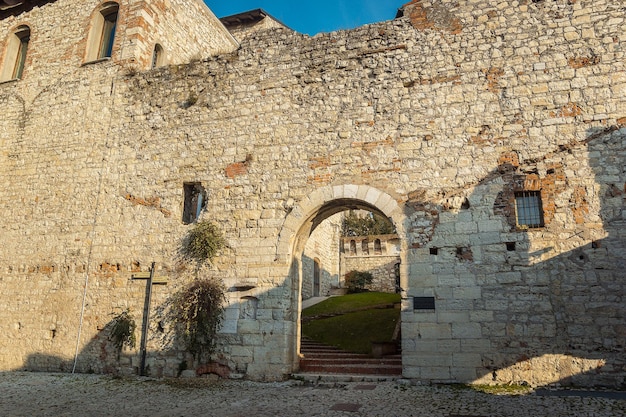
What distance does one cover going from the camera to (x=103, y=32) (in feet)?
39.6

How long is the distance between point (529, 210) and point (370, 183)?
2.66 m

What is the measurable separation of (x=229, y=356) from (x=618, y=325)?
6.19 m

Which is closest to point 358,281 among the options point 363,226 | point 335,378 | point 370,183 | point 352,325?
point 363,226

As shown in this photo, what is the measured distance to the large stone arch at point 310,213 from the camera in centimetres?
809

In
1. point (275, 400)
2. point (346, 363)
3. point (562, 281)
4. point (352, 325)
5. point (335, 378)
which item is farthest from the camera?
point (352, 325)

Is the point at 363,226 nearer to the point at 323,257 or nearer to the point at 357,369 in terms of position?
the point at 323,257

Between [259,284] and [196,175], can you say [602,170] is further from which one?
[196,175]

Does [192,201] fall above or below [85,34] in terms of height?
below

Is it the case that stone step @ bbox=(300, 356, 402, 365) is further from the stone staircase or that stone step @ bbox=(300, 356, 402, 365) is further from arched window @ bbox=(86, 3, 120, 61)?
arched window @ bbox=(86, 3, 120, 61)

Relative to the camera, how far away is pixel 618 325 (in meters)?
6.66

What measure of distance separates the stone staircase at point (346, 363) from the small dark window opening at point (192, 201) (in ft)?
11.9

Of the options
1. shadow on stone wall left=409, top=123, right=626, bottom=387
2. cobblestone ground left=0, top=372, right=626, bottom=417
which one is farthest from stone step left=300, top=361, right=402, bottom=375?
shadow on stone wall left=409, top=123, right=626, bottom=387

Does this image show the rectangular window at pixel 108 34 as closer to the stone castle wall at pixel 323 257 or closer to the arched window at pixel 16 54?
the arched window at pixel 16 54

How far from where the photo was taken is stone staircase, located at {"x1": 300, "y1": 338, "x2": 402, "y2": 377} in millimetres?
8016
